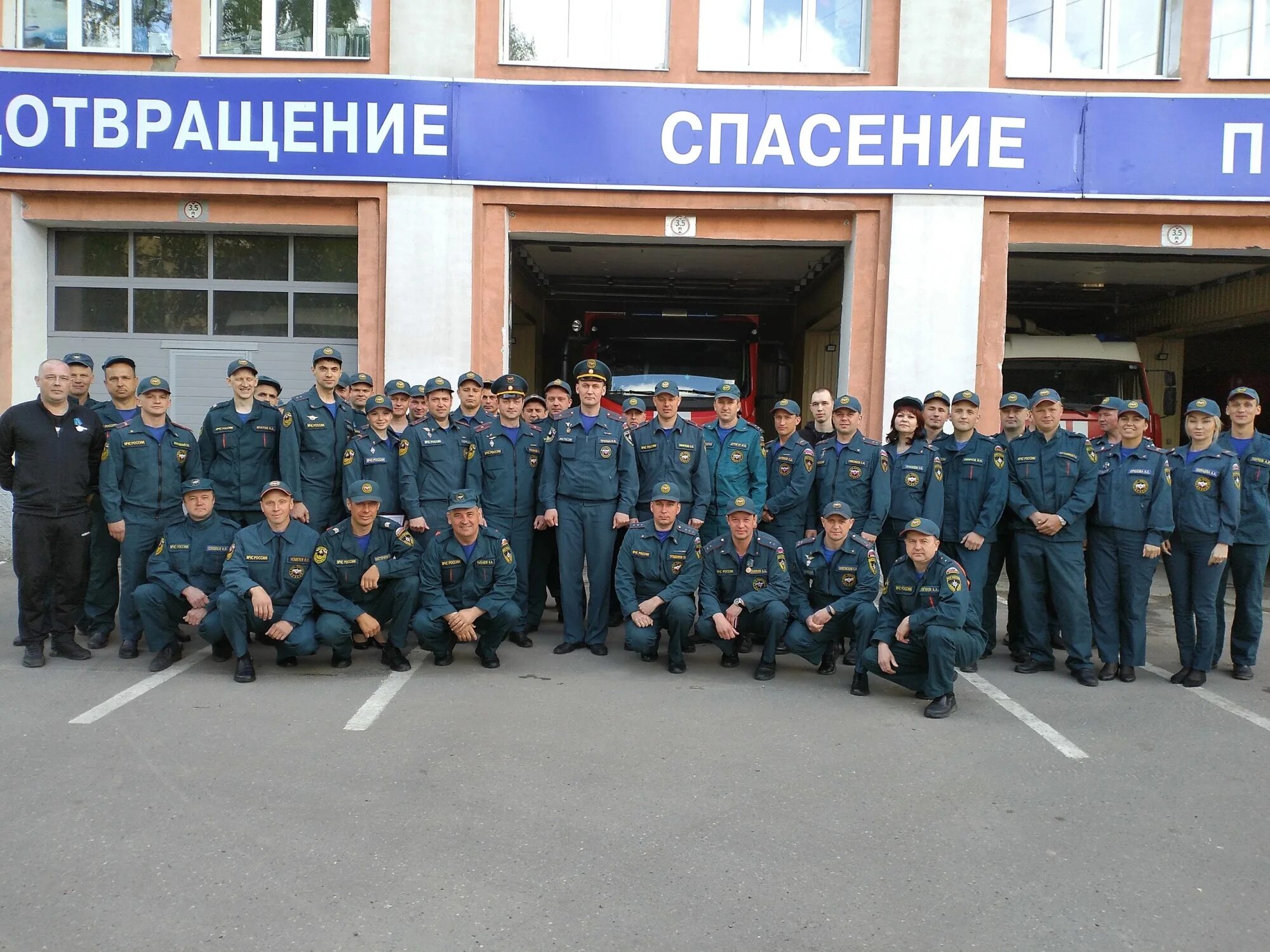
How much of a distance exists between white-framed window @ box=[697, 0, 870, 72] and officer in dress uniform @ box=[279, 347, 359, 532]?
588 centimetres

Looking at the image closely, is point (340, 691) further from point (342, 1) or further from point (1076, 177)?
point (1076, 177)

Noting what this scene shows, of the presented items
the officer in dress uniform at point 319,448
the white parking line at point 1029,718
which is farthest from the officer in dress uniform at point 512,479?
the white parking line at point 1029,718

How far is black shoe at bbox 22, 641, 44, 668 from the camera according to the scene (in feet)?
20.5

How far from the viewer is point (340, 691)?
5.81 metres

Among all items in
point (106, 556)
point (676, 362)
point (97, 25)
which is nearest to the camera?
point (106, 556)

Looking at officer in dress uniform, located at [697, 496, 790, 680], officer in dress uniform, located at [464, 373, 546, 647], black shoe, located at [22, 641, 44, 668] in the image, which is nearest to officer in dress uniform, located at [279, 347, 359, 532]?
officer in dress uniform, located at [464, 373, 546, 647]

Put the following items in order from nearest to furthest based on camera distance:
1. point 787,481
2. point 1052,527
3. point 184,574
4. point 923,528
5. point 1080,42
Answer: point 923,528 → point 184,574 → point 1052,527 → point 787,481 → point 1080,42

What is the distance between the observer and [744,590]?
21.5ft

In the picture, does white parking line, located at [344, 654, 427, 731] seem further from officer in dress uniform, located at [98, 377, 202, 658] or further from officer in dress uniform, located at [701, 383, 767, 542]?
officer in dress uniform, located at [701, 383, 767, 542]

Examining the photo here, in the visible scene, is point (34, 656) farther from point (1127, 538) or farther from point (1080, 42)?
point (1080, 42)

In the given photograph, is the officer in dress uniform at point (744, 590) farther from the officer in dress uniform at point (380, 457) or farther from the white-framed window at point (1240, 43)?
the white-framed window at point (1240, 43)

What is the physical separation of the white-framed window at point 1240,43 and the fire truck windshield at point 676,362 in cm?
595

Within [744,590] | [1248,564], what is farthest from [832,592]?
[1248,564]

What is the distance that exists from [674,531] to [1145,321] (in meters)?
12.9
